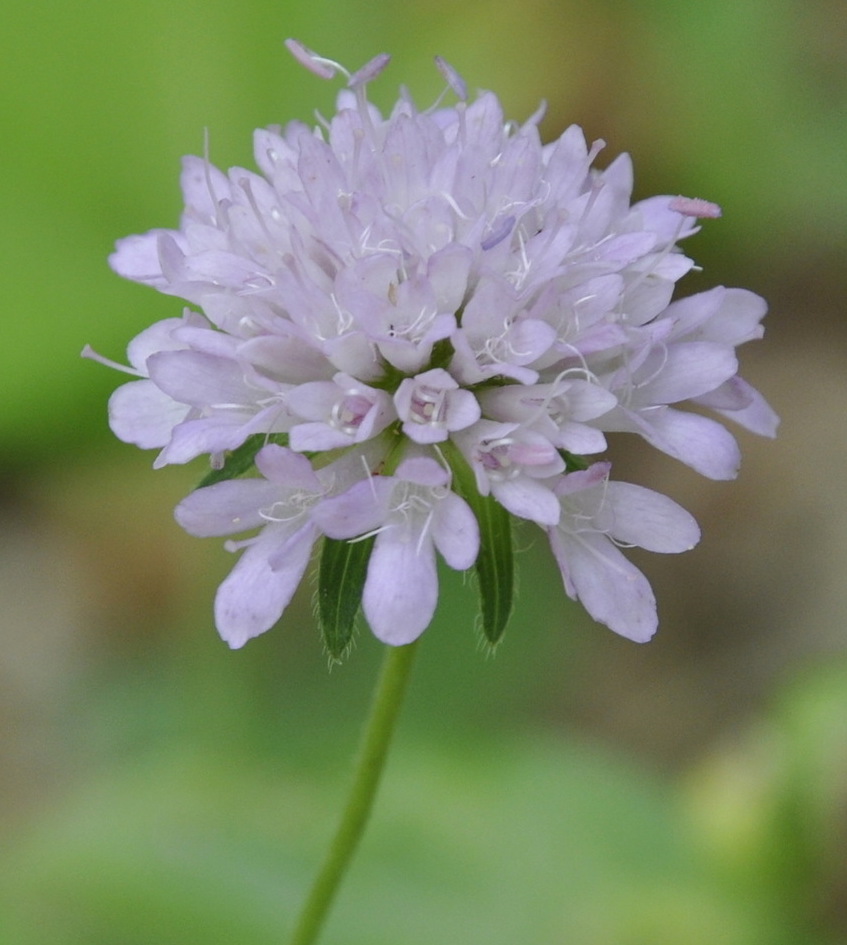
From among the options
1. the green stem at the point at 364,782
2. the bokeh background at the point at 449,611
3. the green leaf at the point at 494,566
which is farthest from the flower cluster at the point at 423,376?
the bokeh background at the point at 449,611

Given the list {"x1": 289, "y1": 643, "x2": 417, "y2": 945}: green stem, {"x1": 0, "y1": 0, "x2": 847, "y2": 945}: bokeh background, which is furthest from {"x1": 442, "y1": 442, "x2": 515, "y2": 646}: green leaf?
{"x1": 0, "y1": 0, "x2": 847, "y2": 945}: bokeh background

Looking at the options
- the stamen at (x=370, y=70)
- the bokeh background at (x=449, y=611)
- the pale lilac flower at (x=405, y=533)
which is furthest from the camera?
the bokeh background at (x=449, y=611)

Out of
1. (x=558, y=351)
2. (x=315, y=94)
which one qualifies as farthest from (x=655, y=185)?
(x=558, y=351)

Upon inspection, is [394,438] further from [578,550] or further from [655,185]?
[655,185]

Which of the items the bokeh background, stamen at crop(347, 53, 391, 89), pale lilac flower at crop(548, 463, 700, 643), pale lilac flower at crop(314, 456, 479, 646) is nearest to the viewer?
pale lilac flower at crop(314, 456, 479, 646)

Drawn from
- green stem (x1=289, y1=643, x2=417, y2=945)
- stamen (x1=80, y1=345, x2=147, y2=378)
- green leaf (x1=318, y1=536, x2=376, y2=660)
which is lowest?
green stem (x1=289, y1=643, x2=417, y2=945)

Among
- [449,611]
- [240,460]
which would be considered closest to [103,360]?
[240,460]

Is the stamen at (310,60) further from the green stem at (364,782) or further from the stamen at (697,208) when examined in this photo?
the green stem at (364,782)

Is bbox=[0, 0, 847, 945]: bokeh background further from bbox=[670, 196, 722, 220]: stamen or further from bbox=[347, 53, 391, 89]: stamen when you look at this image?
bbox=[347, 53, 391, 89]: stamen
